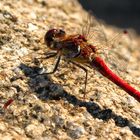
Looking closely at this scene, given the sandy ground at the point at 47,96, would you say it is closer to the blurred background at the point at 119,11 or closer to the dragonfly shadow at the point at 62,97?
the dragonfly shadow at the point at 62,97

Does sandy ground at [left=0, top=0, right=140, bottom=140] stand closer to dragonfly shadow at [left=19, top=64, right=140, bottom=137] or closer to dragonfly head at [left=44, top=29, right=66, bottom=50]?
dragonfly shadow at [left=19, top=64, right=140, bottom=137]

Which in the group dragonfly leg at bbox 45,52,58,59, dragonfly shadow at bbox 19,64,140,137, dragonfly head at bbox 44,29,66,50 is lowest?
dragonfly shadow at bbox 19,64,140,137

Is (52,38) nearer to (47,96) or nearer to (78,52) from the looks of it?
(78,52)

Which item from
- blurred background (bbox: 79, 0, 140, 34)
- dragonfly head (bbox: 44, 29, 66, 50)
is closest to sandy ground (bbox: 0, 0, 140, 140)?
dragonfly head (bbox: 44, 29, 66, 50)

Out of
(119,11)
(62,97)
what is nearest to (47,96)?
(62,97)

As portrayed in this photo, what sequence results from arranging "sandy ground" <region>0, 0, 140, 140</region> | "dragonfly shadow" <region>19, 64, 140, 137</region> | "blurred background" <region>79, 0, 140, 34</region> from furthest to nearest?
1. "blurred background" <region>79, 0, 140, 34</region>
2. "dragonfly shadow" <region>19, 64, 140, 137</region>
3. "sandy ground" <region>0, 0, 140, 140</region>

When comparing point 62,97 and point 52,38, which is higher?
point 52,38

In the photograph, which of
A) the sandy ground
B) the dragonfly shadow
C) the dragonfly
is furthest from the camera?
the dragonfly
